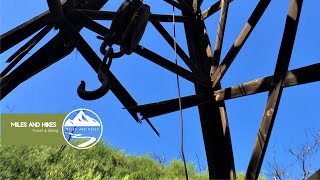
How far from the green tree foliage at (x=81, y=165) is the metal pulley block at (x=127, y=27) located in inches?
379

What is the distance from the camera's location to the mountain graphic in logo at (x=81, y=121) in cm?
1094

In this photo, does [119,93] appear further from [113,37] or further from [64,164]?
[64,164]

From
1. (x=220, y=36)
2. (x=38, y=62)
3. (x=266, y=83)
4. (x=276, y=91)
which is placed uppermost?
(x=220, y=36)

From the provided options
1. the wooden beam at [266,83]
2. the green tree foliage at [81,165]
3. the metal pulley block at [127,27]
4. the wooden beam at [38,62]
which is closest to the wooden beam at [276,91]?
the wooden beam at [266,83]

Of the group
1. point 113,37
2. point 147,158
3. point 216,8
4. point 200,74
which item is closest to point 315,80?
point 200,74

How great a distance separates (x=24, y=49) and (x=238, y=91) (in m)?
2.19

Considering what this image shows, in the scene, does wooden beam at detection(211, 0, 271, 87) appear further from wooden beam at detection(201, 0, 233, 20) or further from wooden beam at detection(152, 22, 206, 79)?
wooden beam at detection(201, 0, 233, 20)

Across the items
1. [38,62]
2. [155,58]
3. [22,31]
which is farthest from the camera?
[155,58]

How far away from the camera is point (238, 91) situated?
4.14 m

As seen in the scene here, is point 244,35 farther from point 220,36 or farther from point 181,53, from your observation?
point 181,53

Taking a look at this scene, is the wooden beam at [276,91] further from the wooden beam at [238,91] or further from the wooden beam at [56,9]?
the wooden beam at [56,9]

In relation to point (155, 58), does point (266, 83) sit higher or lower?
lower

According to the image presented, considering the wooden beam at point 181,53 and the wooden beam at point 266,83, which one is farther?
the wooden beam at point 181,53

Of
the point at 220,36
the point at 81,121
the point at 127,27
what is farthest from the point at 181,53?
the point at 81,121
